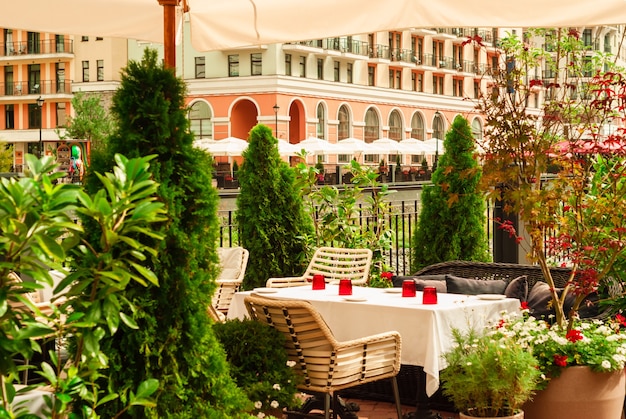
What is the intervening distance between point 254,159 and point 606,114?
4516 mm

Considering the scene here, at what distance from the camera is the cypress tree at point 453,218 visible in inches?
417

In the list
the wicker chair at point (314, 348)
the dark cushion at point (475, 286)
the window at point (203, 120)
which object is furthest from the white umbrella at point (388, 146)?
the wicker chair at point (314, 348)

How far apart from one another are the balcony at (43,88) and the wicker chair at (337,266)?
201 feet

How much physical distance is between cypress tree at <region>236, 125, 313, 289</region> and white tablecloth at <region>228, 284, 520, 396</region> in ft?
8.94

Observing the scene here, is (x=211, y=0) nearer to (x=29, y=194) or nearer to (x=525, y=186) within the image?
(x=525, y=186)

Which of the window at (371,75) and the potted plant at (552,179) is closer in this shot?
the potted plant at (552,179)

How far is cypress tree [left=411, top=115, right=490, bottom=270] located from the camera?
1060cm

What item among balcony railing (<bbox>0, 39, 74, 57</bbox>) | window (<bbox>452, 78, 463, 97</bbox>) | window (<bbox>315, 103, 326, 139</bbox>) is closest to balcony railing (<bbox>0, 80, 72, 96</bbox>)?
balcony railing (<bbox>0, 39, 74, 57</bbox>)

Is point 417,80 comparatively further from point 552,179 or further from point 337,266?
point 552,179

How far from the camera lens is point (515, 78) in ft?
21.0

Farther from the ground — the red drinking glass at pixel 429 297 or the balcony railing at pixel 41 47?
the balcony railing at pixel 41 47

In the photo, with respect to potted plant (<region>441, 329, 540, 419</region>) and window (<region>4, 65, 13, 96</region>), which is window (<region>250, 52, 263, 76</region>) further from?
potted plant (<region>441, 329, 540, 419</region>)

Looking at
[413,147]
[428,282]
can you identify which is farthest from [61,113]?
[428,282]

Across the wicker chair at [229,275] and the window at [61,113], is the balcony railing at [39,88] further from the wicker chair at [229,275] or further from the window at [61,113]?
the wicker chair at [229,275]
